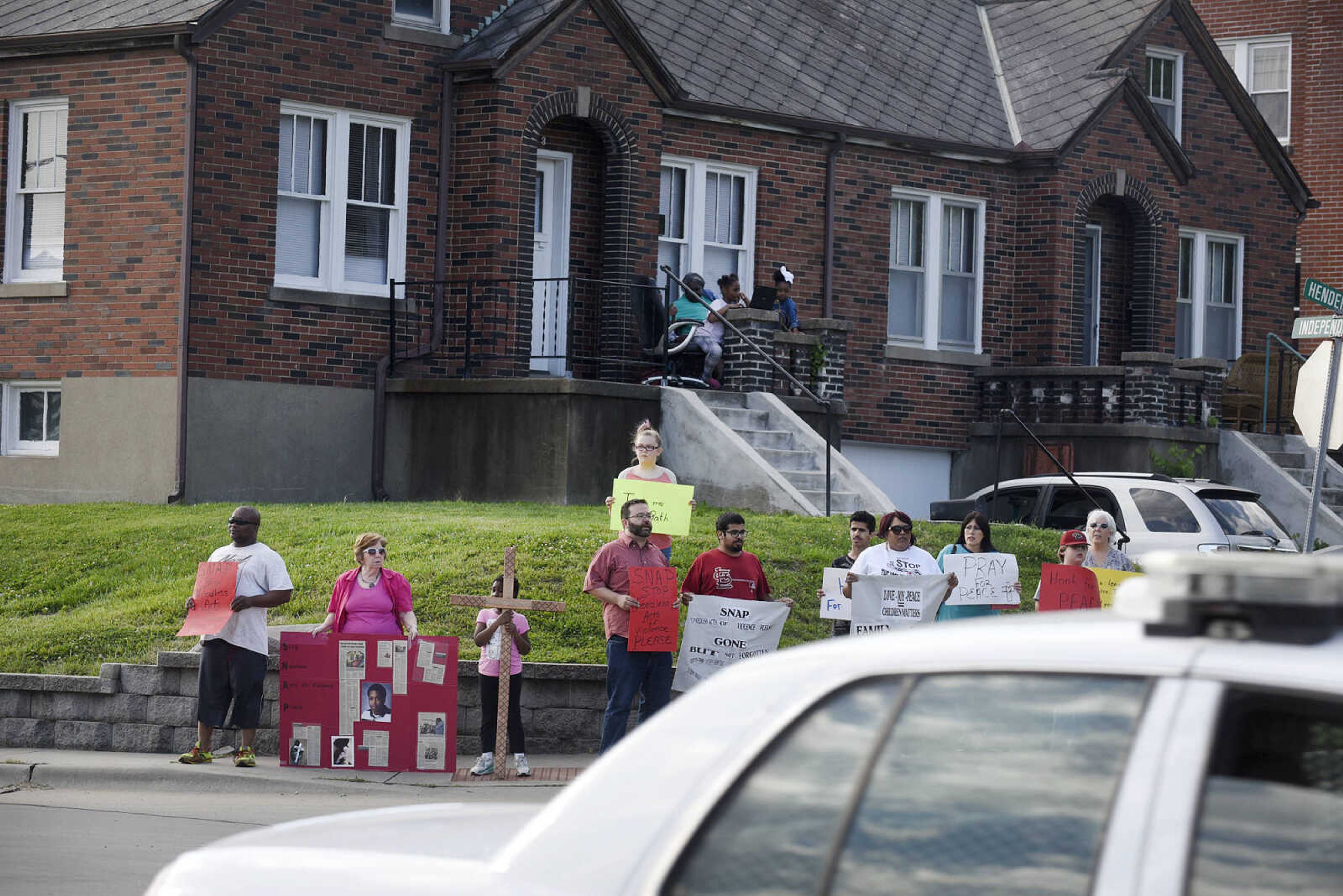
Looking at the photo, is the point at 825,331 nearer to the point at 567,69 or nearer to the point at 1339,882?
the point at 567,69

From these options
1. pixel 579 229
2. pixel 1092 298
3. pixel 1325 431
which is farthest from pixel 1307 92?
pixel 1325 431

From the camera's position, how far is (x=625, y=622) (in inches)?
448

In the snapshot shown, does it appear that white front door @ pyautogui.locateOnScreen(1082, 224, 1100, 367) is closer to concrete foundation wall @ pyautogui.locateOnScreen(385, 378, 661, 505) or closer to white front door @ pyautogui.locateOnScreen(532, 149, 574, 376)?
white front door @ pyautogui.locateOnScreen(532, 149, 574, 376)

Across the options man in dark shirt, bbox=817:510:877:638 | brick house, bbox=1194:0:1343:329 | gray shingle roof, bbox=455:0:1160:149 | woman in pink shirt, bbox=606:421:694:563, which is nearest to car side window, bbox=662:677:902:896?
man in dark shirt, bbox=817:510:877:638

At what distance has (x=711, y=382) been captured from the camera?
20750 mm

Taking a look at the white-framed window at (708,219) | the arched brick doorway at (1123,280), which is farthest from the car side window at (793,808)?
the arched brick doorway at (1123,280)

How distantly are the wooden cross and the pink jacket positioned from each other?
1.30ft

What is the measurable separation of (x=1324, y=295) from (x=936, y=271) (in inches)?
472

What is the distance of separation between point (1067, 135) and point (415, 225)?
9.40 m

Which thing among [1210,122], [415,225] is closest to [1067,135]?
[1210,122]

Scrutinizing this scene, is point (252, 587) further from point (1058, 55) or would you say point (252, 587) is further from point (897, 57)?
point (1058, 55)

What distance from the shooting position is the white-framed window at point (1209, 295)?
27.1 meters

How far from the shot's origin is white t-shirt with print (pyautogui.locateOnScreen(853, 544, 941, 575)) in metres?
12.1

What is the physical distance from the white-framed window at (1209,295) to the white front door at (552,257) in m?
9.85
